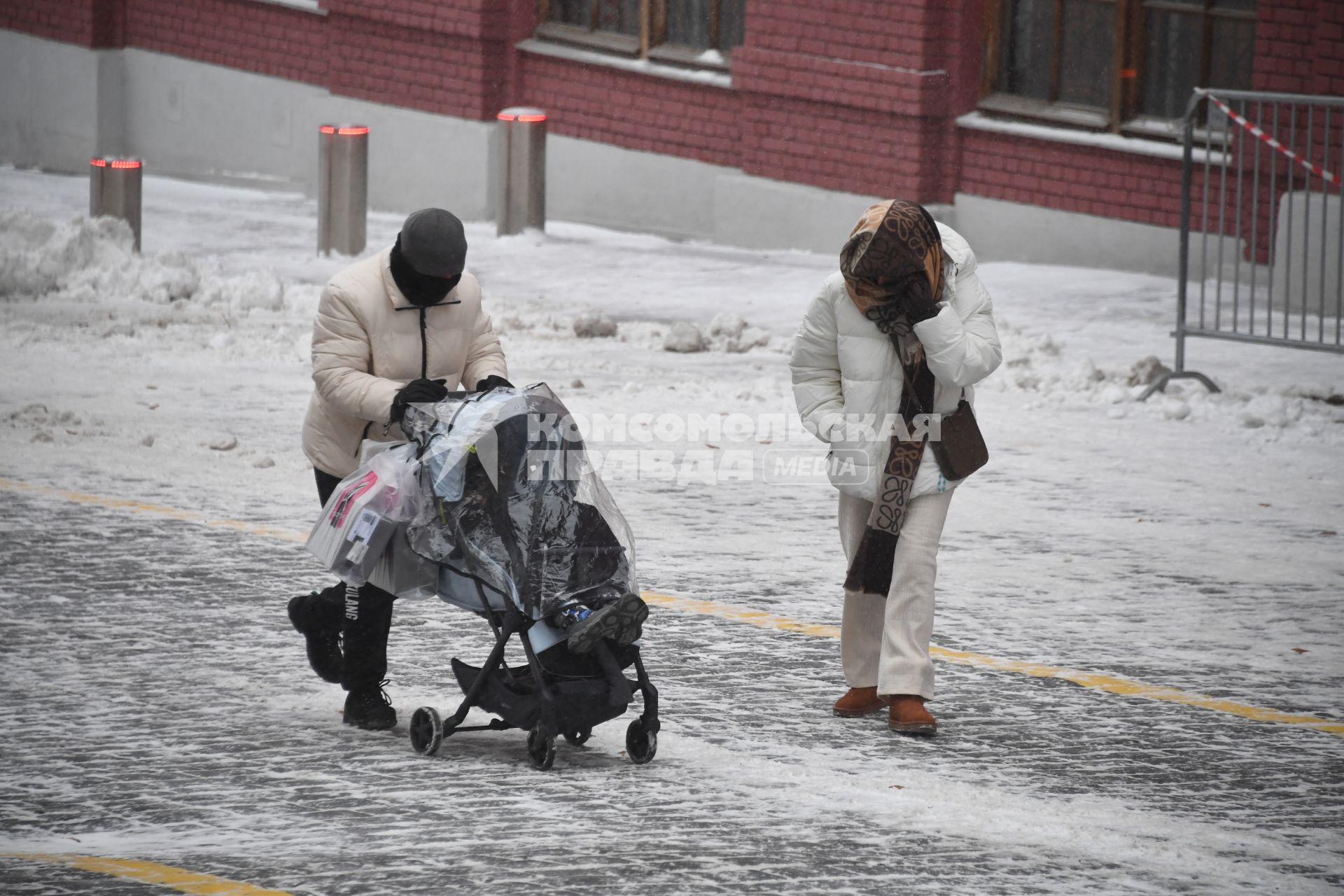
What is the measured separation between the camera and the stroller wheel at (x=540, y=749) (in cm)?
562

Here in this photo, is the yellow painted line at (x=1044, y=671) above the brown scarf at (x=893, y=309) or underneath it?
underneath

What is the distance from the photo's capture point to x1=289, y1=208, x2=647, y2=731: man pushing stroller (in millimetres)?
5801

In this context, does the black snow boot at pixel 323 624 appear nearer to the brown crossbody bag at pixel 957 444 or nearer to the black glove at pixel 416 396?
the black glove at pixel 416 396

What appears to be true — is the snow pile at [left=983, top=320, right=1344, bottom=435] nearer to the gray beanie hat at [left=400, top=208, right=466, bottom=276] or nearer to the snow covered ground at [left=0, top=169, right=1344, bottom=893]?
the snow covered ground at [left=0, top=169, right=1344, bottom=893]

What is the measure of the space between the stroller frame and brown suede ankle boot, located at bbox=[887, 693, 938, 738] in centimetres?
79

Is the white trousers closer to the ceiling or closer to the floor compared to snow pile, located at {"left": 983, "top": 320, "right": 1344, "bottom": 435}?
closer to the floor

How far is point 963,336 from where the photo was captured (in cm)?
595

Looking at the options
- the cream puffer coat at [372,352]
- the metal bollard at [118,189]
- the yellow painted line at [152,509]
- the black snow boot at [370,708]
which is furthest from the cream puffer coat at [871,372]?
the metal bollard at [118,189]

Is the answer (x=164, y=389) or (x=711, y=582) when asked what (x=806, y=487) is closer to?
(x=711, y=582)

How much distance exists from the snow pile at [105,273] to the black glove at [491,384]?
8.00 m

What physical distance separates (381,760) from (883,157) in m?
10.9

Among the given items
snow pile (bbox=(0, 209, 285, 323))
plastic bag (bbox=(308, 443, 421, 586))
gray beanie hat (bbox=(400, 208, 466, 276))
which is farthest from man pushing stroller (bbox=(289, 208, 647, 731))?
snow pile (bbox=(0, 209, 285, 323))

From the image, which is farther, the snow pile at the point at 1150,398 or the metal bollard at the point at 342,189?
the metal bollard at the point at 342,189

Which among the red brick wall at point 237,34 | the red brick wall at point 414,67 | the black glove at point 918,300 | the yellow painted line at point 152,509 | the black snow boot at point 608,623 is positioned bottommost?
the yellow painted line at point 152,509
